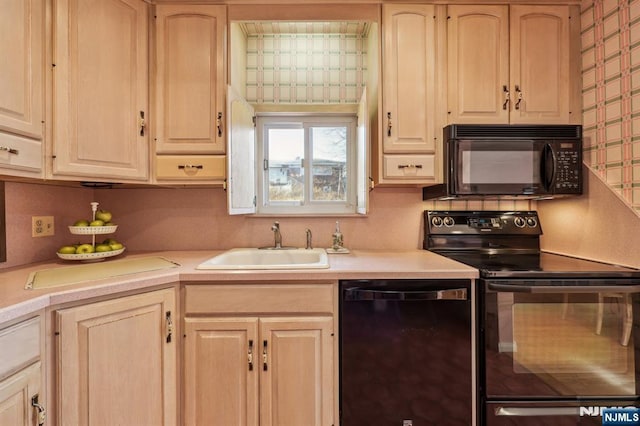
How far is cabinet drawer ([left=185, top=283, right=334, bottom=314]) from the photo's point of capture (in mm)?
1381

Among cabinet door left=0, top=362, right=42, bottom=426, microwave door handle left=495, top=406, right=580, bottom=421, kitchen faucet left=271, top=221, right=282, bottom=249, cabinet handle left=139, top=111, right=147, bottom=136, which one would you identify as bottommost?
microwave door handle left=495, top=406, right=580, bottom=421

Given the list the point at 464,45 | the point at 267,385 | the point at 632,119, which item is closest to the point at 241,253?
the point at 267,385

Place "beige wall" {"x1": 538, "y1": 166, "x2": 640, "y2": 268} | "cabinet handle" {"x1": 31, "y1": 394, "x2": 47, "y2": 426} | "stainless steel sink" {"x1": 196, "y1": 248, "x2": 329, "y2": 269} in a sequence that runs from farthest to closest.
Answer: "stainless steel sink" {"x1": 196, "y1": 248, "x2": 329, "y2": 269} → "beige wall" {"x1": 538, "y1": 166, "x2": 640, "y2": 268} → "cabinet handle" {"x1": 31, "y1": 394, "x2": 47, "y2": 426}

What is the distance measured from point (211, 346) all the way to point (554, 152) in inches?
76.8

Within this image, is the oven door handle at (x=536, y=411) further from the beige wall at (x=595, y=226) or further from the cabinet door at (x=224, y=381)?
the cabinet door at (x=224, y=381)

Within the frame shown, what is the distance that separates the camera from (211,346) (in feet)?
4.50

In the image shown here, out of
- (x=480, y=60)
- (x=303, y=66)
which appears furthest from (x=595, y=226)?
(x=303, y=66)

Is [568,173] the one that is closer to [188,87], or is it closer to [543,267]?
[543,267]

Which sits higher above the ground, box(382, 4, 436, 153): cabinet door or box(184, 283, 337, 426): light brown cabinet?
box(382, 4, 436, 153): cabinet door

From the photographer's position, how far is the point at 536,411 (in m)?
1.34

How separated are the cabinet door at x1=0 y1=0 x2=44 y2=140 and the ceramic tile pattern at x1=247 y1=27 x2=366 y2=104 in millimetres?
1078

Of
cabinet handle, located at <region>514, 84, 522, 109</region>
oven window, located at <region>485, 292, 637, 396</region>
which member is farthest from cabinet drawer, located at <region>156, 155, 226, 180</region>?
cabinet handle, located at <region>514, 84, 522, 109</region>

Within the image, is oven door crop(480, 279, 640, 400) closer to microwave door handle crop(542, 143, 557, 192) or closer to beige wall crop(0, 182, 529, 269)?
microwave door handle crop(542, 143, 557, 192)

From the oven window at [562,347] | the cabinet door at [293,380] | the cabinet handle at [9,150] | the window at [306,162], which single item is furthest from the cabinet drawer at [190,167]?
the oven window at [562,347]
